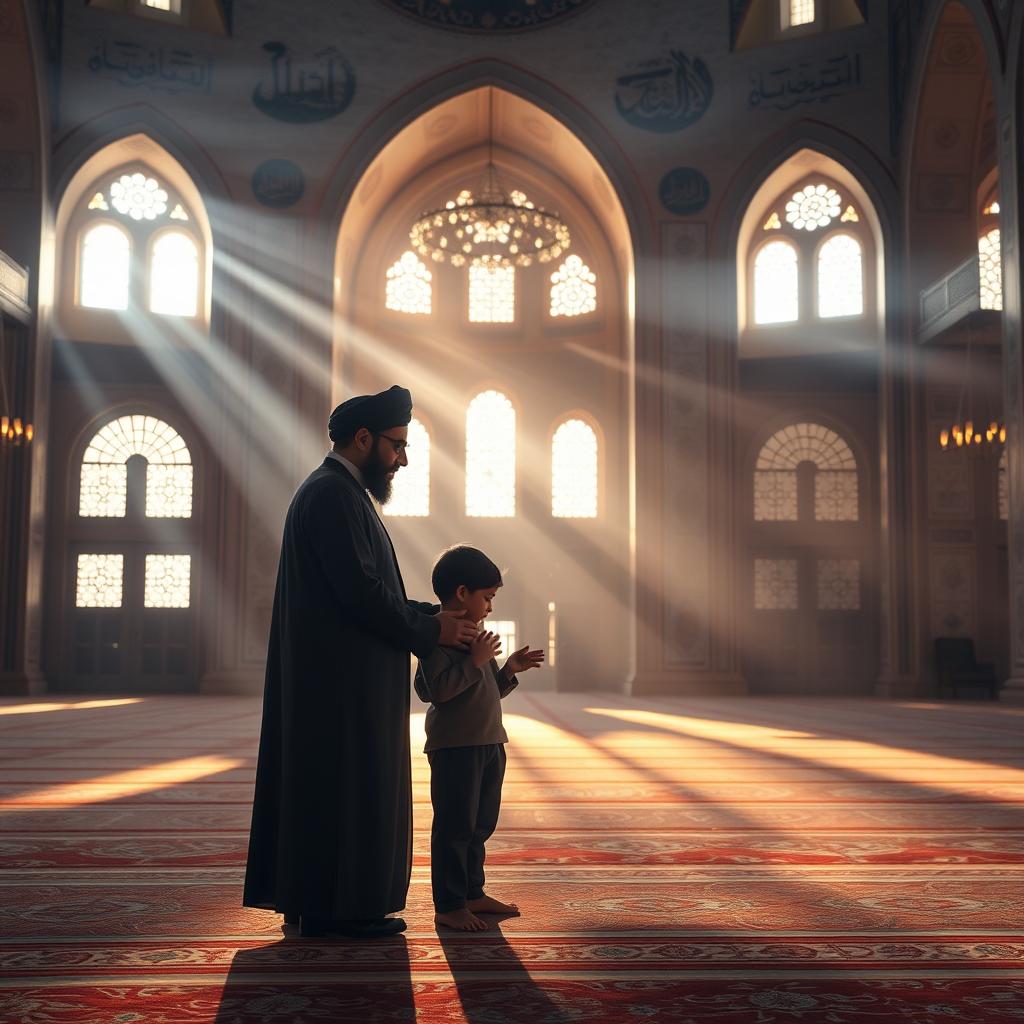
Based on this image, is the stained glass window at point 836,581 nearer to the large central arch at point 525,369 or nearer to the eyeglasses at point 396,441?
the large central arch at point 525,369

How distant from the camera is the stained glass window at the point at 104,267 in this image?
50.2 ft

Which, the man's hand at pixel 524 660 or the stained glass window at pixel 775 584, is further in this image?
the stained glass window at pixel 775 584

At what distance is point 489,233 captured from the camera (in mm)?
14953

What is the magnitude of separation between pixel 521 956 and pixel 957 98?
45.9 ft

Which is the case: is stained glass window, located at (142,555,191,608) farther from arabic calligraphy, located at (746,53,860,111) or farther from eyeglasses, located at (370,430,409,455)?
eyeglasses, located at (370,430,409,455)

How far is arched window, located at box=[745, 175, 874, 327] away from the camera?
1564cm

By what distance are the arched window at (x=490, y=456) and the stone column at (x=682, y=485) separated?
2.67 metres

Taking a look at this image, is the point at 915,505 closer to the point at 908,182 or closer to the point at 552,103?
the point at 908,182

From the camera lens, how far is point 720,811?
4555mm

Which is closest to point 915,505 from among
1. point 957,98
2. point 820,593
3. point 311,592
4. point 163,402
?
point 820,593

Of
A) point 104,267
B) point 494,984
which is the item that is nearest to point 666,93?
point 104,267

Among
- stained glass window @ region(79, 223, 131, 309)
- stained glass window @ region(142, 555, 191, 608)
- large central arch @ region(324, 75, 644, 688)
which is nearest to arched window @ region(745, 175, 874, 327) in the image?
large central arch @ region(324, 75, 644, 688)

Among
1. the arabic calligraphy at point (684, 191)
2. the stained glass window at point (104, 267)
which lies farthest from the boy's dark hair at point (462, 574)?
the stained glass window at point (104, 267)

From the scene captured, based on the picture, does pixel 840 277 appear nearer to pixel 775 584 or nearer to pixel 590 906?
pixel 775 584
